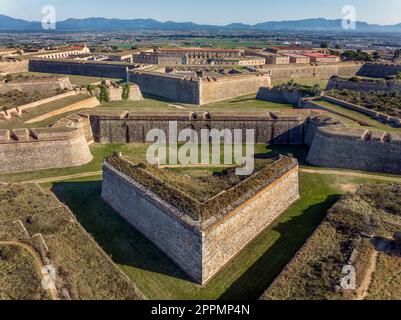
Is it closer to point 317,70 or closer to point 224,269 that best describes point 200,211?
point 224,269

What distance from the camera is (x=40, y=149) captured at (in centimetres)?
2581

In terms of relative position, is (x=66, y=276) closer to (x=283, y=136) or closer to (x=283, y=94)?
(x=283, y=136)

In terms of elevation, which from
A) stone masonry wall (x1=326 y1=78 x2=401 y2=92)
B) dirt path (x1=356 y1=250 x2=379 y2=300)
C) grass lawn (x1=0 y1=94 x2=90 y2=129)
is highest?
stone masonry wall (x1=326 y1=78 x2=401 y2=92)

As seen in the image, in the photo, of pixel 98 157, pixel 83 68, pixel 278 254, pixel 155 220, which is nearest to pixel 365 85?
pixel 98 157

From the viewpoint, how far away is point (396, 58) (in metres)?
77.8

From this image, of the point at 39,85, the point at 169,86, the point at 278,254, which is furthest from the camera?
the point at 169,86

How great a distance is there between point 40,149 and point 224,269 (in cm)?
1779

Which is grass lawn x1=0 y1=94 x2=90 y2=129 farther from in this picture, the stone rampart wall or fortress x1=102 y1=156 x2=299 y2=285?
fortress x1=102 y1=156 x2=299 y2=285

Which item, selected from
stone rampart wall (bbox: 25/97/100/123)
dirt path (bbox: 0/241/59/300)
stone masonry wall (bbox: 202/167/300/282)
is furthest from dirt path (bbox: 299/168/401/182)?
stone rampart wall (bbox: 25/97/100/123)

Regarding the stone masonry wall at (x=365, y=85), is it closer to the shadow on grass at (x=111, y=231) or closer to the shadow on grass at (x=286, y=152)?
the shadow on grass at (x=286, y=152)

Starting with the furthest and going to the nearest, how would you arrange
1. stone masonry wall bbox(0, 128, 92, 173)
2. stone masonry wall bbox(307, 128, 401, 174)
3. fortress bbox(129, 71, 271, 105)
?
fortress bbox(129, 71, 271, 105) → stone masonry wall bbox(0, 128, 92, 173) → stone masonry wall bbox(307, 128, 401, 174)

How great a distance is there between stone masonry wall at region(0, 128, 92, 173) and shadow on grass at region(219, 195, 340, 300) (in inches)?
649

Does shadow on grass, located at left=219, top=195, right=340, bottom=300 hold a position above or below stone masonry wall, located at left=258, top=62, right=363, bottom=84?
below

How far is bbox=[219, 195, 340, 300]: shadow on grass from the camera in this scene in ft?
47.0
